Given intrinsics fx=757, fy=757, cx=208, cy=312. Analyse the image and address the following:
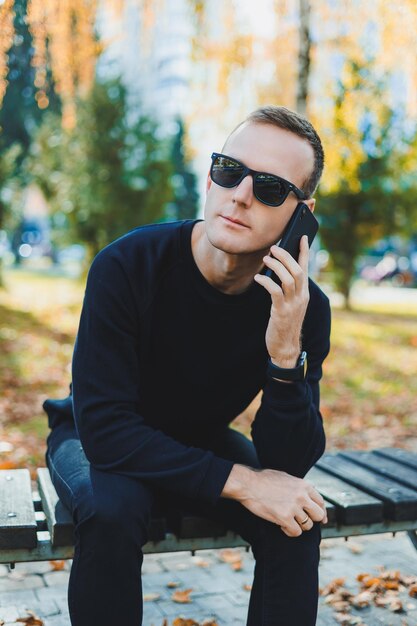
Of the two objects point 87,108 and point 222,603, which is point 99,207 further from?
point 222,603

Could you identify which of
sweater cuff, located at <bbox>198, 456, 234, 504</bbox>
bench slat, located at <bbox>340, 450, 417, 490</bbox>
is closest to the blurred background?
sweater cuff, located at <bbox>198, 456, 234, 504</bbox>

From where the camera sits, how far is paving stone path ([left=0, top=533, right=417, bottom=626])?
338cm

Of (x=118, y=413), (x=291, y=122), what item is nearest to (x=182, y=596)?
(x=118, y=413)

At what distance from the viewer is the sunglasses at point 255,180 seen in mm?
2658

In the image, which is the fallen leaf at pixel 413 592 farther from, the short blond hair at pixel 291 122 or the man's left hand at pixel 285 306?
the short blond hair at pixel 291 122

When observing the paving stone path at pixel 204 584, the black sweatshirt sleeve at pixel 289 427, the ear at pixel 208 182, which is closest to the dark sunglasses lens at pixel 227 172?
the ear at pixel 208 182

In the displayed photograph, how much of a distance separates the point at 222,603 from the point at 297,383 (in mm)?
1485

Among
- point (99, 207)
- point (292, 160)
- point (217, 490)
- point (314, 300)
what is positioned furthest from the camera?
point (99, 207)

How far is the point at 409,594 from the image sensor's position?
12.1 feet

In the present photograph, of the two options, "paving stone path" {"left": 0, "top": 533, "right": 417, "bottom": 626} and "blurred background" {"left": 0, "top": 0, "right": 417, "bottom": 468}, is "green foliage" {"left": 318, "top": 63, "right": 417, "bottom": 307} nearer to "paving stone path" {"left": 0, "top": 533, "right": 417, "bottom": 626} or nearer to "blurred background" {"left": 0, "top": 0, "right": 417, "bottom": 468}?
"blurred background" {"left": 0, "top": 0, "right": 417, "bottom": 468}

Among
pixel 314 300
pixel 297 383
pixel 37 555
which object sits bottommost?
pixel 37 555

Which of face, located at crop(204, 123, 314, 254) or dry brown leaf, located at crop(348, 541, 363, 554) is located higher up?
face, located at crop(204, 123, 314, 254)

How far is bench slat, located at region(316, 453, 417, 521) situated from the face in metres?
1.19

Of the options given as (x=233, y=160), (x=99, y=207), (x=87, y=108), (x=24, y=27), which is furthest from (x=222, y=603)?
(x=87, y=108)
